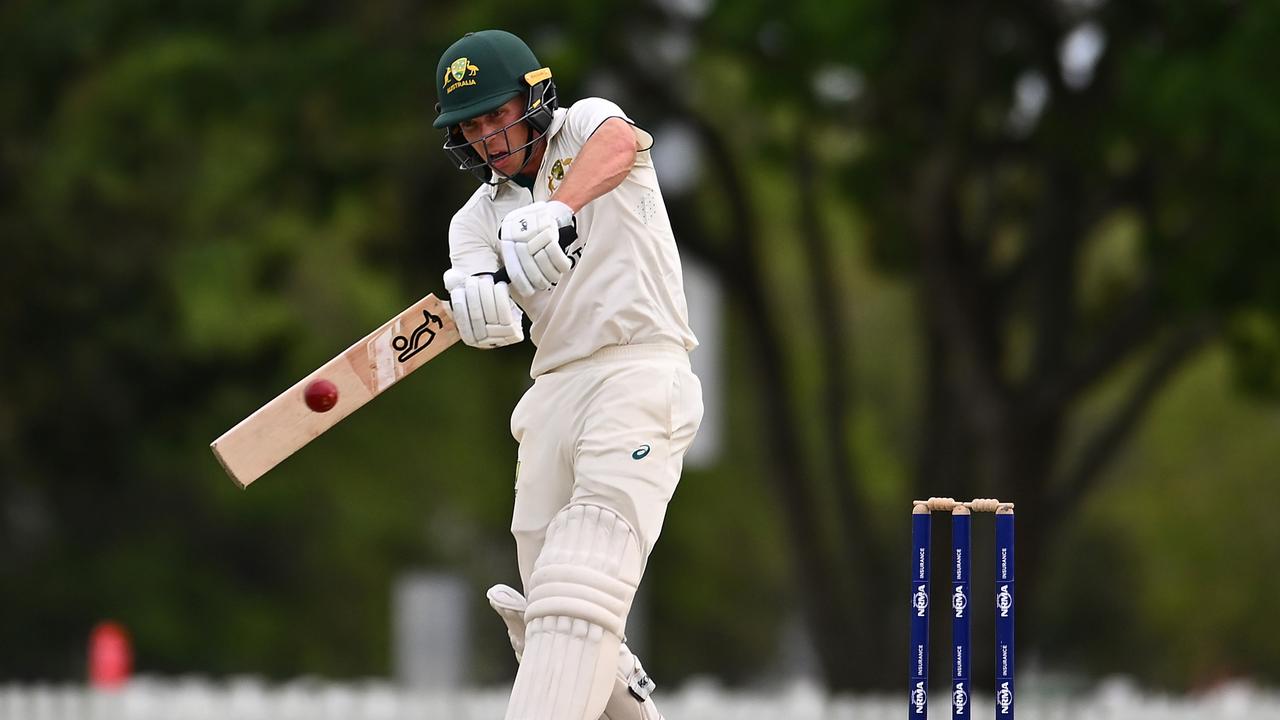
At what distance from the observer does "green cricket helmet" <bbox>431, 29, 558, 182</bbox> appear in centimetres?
519

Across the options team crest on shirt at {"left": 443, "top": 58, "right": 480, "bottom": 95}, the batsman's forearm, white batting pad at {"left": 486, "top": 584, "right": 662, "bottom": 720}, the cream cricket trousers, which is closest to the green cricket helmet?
team crest on shirt at {"left": 443, "top": 58, "right": 480, "bottom": 95}

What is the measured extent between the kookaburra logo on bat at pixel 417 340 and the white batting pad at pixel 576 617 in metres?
0.52

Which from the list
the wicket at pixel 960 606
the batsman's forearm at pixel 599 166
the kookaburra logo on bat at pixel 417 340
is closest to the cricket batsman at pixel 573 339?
the batsman's forearm at pixel 599 166

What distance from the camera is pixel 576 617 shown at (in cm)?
502

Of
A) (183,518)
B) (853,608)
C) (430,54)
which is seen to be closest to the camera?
(430,54)

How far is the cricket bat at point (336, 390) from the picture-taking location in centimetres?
518

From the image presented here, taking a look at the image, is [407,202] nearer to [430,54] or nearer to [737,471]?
[430,54]

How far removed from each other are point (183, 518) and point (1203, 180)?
18211 millimetres

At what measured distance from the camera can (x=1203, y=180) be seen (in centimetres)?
1266

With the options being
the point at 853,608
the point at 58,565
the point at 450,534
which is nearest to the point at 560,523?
the point at 853,608

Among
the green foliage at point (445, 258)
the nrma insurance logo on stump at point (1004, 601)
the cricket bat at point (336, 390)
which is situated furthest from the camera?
the green foliage at point (445, 258)

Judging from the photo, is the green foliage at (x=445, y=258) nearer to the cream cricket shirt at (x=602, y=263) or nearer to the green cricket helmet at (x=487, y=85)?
the cream cricket shirt at (x=602, y=263)

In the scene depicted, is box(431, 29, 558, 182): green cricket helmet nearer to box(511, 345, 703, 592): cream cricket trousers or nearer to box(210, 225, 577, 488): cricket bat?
box(210, 225, 577, 488): cricket bat

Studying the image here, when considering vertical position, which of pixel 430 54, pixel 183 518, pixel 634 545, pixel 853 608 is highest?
pixel 183 518
